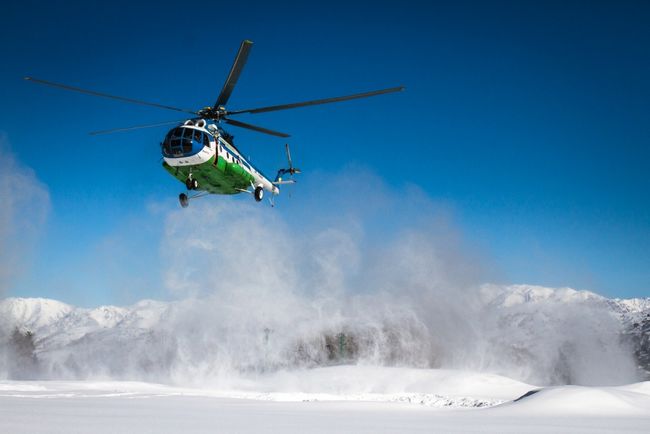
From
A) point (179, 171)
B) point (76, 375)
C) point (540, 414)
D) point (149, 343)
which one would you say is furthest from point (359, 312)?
point (540, 414)

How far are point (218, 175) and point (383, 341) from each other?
87.3 ft

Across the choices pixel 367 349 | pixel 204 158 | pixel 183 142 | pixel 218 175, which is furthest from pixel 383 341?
pixel 183 142

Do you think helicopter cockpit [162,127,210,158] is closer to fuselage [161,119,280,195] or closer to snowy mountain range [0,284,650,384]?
fuselage [161,119,280,195]

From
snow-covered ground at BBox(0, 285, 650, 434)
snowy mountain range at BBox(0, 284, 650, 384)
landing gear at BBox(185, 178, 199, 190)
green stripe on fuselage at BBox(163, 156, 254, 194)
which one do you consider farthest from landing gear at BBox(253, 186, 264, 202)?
snowy mountain range at BBox(0, 284, 650, 384)

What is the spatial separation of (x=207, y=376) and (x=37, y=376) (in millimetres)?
21403

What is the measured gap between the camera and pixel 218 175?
887 inches

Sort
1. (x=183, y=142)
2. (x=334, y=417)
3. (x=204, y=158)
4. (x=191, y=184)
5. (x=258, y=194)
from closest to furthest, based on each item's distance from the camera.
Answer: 1. (x=334, y=417)
2. (x=183, y=142)
3. (x=204, y=158)
4. (x=191, y=184)
5. (x=258, y=194)

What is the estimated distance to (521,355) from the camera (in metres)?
40.7

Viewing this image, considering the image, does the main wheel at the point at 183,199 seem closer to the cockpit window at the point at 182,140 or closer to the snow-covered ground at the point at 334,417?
the cockpit window at the point at 182,140

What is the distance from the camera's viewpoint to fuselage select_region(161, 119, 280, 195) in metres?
20.9

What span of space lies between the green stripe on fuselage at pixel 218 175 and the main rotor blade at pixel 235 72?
2440 mm

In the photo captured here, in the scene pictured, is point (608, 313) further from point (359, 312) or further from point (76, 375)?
point (76, 375)

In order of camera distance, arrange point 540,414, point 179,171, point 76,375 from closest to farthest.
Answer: point 540,414 → point 179,171 → point 76,375

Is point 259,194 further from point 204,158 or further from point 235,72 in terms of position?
point 235,72
